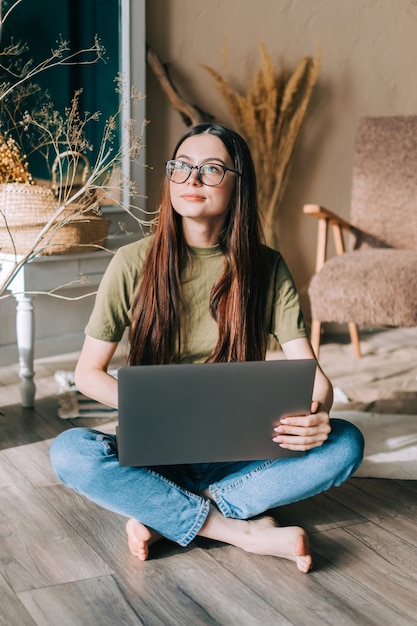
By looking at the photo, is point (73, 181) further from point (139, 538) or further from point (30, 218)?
point (139, 538)

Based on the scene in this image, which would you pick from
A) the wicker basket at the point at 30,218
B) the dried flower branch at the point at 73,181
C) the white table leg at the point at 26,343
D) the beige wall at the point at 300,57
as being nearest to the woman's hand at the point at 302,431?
the dried flower branch at the point at 73,181

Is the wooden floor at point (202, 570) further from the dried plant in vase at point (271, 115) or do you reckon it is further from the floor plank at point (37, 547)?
the dried plant in vase at point (271, 115)

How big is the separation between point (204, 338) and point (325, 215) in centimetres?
134

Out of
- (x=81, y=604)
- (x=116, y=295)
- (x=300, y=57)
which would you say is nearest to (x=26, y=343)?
(x=116, y=295)

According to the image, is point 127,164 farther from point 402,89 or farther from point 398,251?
point 402,89

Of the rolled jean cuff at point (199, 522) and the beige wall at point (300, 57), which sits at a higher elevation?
the beige wall at point (300, 57)

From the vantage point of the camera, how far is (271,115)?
11.5 ft

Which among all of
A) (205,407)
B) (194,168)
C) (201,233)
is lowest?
(205,407)

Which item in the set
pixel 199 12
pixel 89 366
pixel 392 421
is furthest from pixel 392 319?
pixel 199 12

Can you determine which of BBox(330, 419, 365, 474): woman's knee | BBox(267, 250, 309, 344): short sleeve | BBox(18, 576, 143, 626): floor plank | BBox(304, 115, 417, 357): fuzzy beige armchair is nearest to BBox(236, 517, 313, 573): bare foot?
BBox(330, 419, 365, 474): woman's knee

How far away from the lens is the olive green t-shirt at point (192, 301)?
5.81ft

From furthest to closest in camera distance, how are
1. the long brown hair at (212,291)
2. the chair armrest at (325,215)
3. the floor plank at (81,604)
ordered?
the chair armrest at (325,215)
the long brown hair at (212,291)
the floor plank at (81,604)

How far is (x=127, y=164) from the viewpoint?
3.26 meters

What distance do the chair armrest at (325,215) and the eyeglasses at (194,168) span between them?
1268mm
